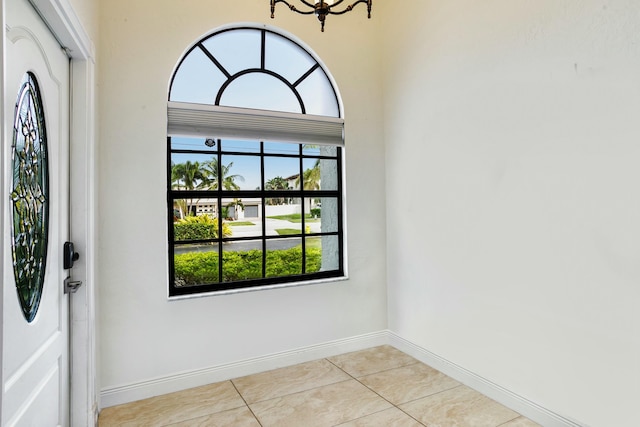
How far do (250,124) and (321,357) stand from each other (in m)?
1.94

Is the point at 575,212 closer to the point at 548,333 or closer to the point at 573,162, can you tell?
the point at 573,162

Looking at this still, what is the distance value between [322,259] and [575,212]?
74.6 inches

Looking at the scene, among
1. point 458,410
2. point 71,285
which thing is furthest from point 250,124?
point 458,410

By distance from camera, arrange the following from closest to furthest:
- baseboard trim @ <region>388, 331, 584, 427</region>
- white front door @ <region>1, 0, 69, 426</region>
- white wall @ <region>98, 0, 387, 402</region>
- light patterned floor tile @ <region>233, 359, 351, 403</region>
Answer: white front door @ <region>1, 0, 69, 426</region> < baseboard trim @ <region>388, 331, 584, 427</region> < white wall @ <region>98, 0, 387, 402</region> < light patterned floor tile @ <region>233, 359, 351, 403</region>

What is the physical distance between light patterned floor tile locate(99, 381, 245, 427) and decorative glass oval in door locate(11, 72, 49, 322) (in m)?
1.10

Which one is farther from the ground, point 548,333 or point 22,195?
point 22,195

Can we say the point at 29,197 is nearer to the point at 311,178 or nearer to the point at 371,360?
the point at 311,178

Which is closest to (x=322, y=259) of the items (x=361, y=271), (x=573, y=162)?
(x=361, y=271)

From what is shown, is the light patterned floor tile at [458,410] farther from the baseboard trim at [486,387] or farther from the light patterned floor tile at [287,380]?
the light patterned floor tile at [287,380]

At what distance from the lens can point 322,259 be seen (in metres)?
3.23

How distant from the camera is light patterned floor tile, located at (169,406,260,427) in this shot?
7.06 feet

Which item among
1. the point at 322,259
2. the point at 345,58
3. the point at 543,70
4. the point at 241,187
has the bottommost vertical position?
the point at 322,259

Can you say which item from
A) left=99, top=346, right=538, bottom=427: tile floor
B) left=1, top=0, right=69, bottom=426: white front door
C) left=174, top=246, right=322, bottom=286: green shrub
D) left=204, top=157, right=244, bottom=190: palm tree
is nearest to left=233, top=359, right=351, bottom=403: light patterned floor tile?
left=99, top=346, right=538, bottom=427: tile floor

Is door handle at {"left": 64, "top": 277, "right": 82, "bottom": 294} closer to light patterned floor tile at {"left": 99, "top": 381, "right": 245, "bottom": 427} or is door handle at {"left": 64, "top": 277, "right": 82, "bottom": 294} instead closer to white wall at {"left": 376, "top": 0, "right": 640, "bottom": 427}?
light patterned floor tile at {"left": 99, "top": 381, "right": 245, "bottom": 427}
